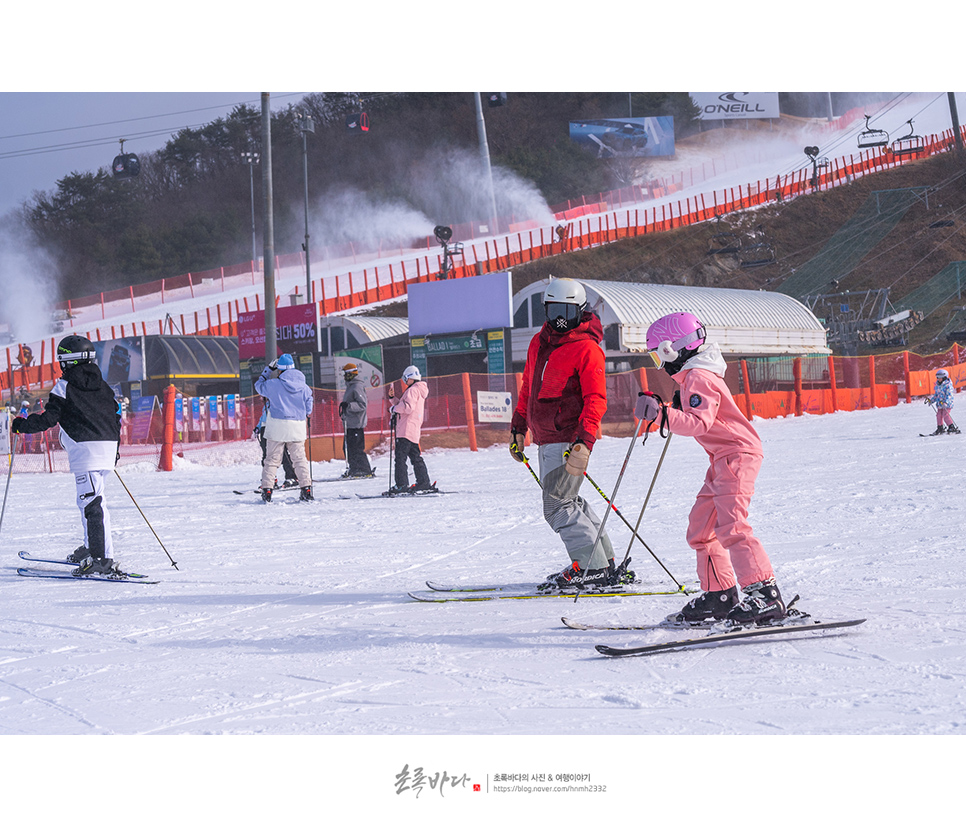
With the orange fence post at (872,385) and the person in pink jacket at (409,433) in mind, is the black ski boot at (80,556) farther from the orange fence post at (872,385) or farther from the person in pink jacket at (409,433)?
the orange fence post at (872,385)

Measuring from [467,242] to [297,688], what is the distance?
43905 millimetres

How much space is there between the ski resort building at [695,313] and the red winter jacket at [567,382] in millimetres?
17592

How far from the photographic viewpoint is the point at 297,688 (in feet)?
10.5

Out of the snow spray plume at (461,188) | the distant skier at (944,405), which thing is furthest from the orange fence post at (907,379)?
the snow spray plume at (461,188)

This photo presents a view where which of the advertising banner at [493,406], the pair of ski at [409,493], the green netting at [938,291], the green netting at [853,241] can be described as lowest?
the pair of ski at [409,493]

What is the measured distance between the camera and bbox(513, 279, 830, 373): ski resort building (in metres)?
22.7

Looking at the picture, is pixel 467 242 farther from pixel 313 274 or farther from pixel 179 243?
pixel 179 243

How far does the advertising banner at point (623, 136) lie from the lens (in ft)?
179

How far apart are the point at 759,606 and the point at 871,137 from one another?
4273 cm

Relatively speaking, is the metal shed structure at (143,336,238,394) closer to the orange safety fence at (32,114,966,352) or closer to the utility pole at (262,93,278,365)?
the orange safety fence at (32,114,966,352)

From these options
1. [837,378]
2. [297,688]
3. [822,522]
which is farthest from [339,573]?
[837,378]

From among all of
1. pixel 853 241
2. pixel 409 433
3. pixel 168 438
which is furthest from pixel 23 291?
pixel 853 241

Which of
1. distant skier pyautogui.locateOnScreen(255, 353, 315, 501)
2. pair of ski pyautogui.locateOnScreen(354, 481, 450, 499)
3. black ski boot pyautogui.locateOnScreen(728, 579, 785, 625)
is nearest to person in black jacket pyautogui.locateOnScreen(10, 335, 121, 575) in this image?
black ski boot pyautogui.locateOnScreen(728, 579, 785, 625)

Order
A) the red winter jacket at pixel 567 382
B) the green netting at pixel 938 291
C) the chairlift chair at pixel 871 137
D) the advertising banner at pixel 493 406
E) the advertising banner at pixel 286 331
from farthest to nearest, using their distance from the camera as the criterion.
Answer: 1. the chairlift chair at pixel 871 137
2. the green netting at pixel 938 291
3. the advertising banner at pixel 286 331
4. the advertising banner at pixel 493 406
5. the red winter jacket at pixel 567 382
